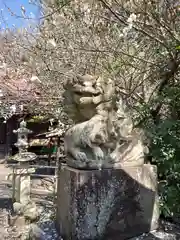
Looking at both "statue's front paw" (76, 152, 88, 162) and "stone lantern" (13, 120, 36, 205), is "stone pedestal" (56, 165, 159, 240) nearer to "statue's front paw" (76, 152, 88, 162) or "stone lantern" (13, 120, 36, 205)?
"statue's front paw" (76, 152, 88, 162)

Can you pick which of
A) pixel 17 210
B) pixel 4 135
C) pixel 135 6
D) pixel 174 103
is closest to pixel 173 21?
pixel 135 6

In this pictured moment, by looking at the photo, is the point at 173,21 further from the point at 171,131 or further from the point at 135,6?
the point at 171,131

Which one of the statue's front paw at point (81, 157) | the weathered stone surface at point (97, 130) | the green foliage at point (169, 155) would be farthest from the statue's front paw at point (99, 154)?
the green foliage at point (169, 155)

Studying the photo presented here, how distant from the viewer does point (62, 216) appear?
Answer: 293 cm

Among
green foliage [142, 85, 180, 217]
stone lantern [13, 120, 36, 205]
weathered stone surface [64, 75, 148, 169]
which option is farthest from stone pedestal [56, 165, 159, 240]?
stone lantern [13, 120, 36, 205]

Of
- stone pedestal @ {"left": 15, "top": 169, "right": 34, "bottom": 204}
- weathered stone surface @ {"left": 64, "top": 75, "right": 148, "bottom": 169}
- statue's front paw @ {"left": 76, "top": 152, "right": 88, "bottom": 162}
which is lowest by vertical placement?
stone pedestal @ {"left": 15, "top": 169, "right": 34, "bottom": 204}

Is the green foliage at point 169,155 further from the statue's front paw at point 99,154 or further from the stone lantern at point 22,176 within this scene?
the stone lantern at point 22,176

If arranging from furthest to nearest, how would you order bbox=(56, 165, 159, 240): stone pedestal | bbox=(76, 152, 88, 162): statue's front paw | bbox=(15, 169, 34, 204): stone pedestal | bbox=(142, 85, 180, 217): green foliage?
1. bbox=(15, 169, 34, 204): stone pedestal
2. bbox=(142, 85, 180, 217): green foliage
3. bbox=(76, 152, 88, 162): statue's front paw
4. bbox=(56, 165, 159, 240): stone pedestal

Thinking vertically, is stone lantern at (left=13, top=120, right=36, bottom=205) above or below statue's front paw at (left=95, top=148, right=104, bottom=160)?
below

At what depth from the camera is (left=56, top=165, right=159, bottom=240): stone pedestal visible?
2629mm

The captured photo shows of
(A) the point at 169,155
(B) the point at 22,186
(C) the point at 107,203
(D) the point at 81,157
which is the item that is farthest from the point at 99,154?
(B) the point at 22,186

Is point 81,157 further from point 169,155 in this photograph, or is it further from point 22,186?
point 22,186

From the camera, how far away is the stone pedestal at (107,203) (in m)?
2.63

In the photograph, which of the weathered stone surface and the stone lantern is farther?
the stone lantern
